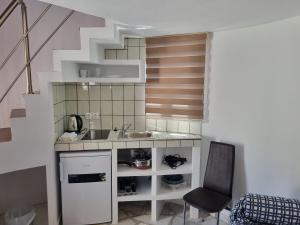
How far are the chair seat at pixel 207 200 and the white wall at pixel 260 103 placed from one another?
1.27 ft

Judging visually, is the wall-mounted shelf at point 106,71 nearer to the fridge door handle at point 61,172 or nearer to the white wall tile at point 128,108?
the white wall tile at point 128,108

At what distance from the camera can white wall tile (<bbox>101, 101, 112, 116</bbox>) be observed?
289 centimetres

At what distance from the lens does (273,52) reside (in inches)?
83.1

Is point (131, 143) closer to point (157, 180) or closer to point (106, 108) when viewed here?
point (157, 180)

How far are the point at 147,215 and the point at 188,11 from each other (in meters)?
2.16

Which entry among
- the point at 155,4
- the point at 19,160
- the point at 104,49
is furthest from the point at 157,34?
the point at 19,160

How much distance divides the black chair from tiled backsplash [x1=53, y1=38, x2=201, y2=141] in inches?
16.2

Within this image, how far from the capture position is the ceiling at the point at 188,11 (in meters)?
1.56

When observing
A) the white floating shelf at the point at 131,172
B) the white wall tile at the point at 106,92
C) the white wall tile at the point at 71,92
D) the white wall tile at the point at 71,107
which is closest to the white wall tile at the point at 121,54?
the white wall tile at the point at 106,92

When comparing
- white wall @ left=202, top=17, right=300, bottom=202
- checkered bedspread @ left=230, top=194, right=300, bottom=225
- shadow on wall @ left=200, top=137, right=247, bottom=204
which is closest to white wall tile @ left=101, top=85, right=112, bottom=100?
white wall @ left=202, top=17, right=300, bottom=202

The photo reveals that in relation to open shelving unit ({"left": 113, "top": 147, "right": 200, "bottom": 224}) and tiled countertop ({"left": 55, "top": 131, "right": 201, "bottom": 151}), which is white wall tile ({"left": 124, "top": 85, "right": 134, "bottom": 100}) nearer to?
tiled countertop ({"left": 55, "top": 131, "right": 201, "bottom": 151})

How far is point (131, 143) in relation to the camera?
2.41 metres

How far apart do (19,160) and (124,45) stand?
5.37 feet

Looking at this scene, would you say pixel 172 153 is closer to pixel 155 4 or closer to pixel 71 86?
pixel 71 86
